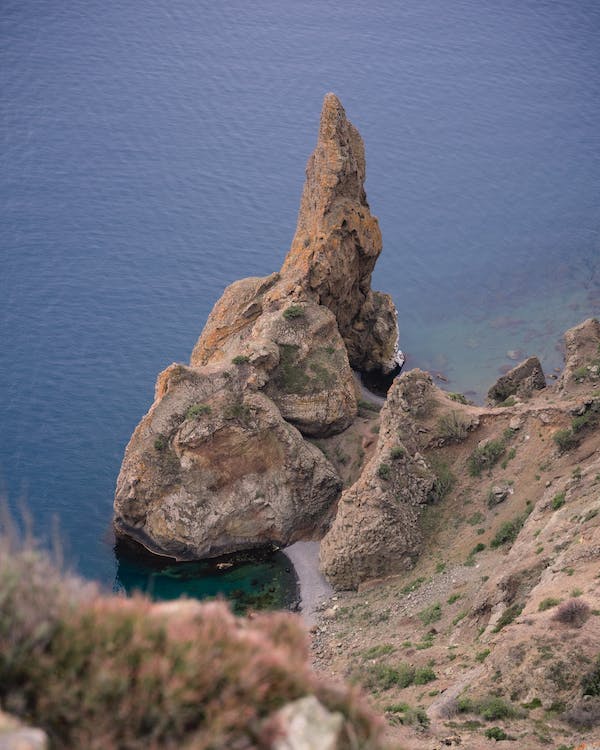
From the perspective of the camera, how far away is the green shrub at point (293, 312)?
197 ft

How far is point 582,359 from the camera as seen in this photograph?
2136 inches

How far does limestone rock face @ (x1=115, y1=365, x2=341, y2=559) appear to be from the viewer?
56156 mm

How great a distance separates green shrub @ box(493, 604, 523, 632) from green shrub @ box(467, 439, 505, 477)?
15.4 meters

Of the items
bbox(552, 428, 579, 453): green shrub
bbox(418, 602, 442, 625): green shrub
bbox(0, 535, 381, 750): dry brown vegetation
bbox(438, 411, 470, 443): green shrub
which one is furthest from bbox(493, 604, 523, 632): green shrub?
bbox(0, 535, 381, 750): dry brown vegetation

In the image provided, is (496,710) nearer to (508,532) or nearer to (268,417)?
(508,532)

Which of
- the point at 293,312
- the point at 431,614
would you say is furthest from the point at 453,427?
the point at 293,312

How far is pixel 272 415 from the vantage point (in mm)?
56406

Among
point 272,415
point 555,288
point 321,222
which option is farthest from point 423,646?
point 555,288

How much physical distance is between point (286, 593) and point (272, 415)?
10.4 m

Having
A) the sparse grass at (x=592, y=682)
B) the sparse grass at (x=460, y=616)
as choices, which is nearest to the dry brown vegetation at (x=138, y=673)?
the sparse grass at (x=592, y=682)

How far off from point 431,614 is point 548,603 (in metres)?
10.7

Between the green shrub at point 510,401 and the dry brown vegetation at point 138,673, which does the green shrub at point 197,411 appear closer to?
the green shrub at point 510,401

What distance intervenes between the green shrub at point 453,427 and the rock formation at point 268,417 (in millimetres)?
7960

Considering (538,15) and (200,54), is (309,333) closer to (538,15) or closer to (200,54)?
(200,54)
